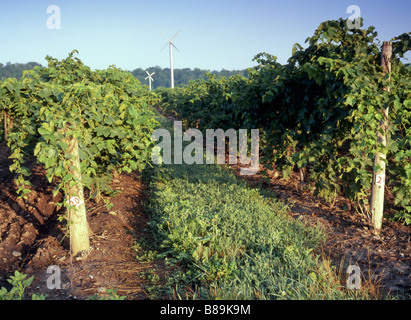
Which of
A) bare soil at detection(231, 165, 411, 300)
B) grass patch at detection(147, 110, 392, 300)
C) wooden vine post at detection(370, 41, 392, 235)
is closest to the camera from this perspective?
grass patch at detection(147, 110, 392, 300)

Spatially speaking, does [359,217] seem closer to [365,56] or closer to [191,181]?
[365,56]

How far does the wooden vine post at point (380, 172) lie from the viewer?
4.82m

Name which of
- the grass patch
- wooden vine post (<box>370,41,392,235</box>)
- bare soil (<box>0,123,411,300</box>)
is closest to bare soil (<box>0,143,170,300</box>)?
bare soil (<box>0,123,411,300</box>)

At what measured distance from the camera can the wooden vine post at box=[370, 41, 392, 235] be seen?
15.8 ft

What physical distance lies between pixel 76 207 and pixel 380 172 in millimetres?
4224

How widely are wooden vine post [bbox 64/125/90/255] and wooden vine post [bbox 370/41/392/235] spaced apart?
3.99 metres

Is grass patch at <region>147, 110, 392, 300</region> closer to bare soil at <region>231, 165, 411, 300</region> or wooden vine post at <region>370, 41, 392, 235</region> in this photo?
bare soil at <region>231, 165, 411, 300</region>

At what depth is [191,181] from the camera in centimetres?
725

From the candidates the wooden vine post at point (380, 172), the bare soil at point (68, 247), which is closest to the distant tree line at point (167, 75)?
the bare soil at point (68, 247)

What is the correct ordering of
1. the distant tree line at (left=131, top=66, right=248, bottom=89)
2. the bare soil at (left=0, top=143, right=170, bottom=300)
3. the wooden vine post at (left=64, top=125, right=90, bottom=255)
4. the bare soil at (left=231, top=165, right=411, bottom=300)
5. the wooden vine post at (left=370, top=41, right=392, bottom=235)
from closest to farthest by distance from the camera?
the bare soil at (left=0, top=143, right=170, bottom=300) → the bare soil at (left=231, top=165, right=411, bottom=300) → the wooden vine post at (left=64, top=125, right=90, bottom=255) → the wooden vine post at (left=370, top=41, right=392, bottom=235) → the distant tree line at (left=131, top=66, right=248, bottom=89)

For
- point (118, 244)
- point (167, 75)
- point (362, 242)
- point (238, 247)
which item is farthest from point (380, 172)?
point (167, 75)

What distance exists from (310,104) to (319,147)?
86 centimetres
